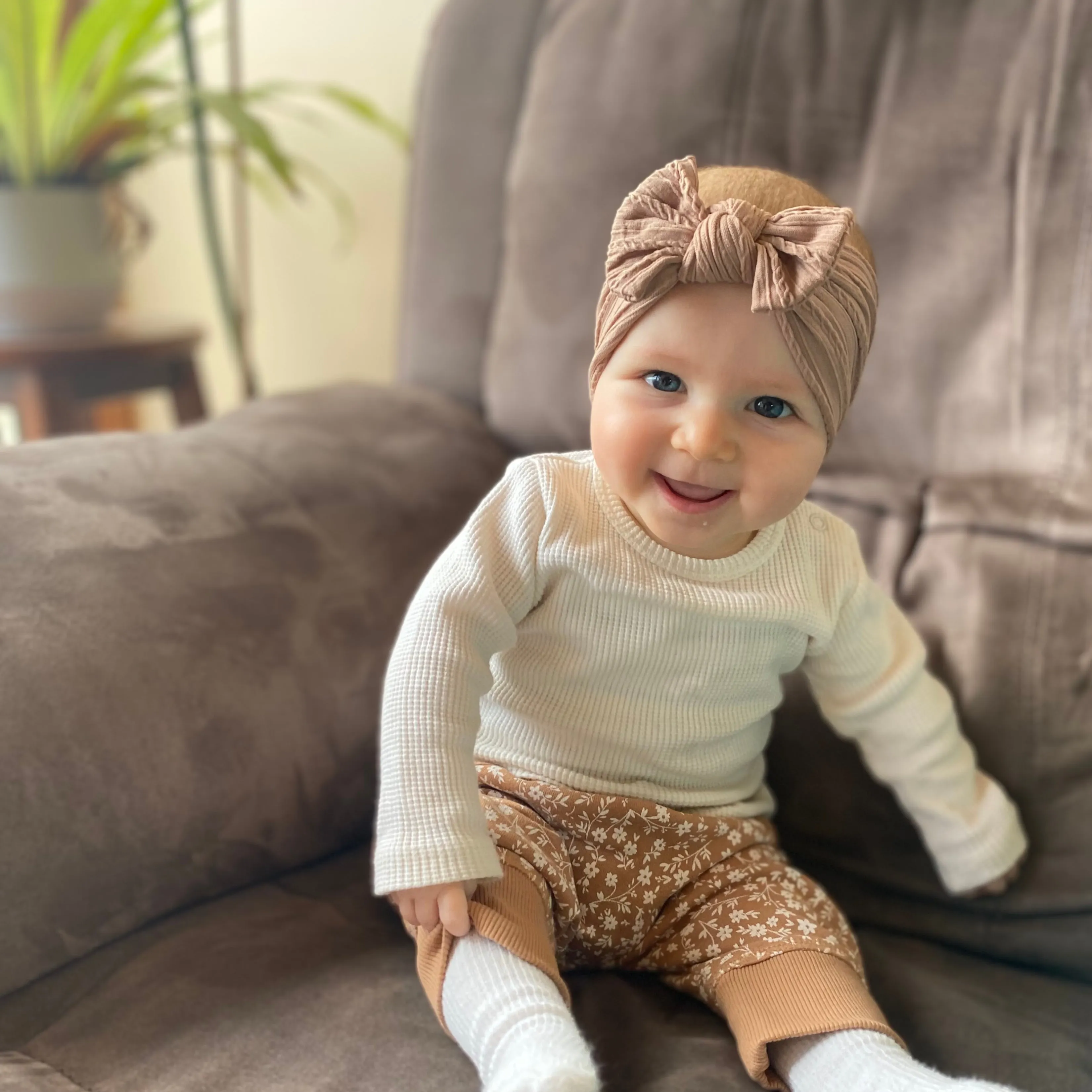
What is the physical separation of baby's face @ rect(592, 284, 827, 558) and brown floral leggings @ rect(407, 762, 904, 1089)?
0.68ft

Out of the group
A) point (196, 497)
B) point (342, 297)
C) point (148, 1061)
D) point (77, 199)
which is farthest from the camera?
point (342, 297)

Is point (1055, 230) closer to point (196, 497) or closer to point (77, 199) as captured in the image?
point (196, 497)

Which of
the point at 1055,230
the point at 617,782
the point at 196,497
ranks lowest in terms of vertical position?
the point at 617,782

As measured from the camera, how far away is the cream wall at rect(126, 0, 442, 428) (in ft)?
5.10

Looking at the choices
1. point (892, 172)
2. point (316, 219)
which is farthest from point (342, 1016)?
point (316, 219)

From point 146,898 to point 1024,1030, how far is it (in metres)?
0.58

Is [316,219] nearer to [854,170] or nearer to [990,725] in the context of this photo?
[854,170]

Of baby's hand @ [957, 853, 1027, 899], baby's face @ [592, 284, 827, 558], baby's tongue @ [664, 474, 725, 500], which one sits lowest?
baby's hand @ [957, 853, 1027, 899]

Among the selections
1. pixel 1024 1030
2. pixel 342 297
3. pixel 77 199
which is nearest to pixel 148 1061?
pixel 1024 1030

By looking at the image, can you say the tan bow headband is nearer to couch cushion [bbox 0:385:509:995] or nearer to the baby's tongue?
the baby's tongue

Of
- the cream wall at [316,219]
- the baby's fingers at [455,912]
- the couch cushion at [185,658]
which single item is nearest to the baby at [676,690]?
the baby's fingers at [455,912]

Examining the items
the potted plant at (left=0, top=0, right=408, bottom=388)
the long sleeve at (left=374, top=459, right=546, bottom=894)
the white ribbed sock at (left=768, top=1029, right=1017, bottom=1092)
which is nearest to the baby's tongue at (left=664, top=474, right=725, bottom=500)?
the long sleeve at (left=374, top=459, right=546, bottom=894)

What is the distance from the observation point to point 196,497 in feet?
2.71

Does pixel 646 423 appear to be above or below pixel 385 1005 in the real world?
above
